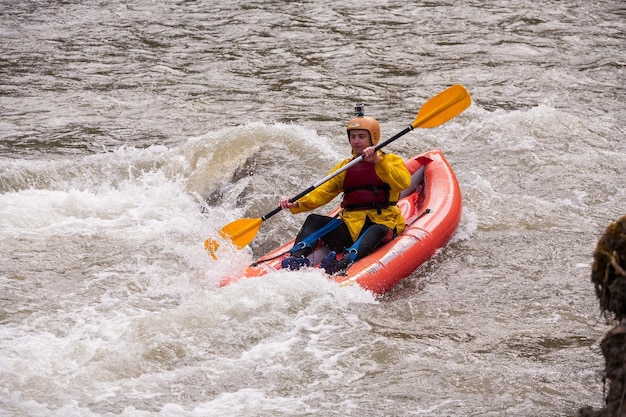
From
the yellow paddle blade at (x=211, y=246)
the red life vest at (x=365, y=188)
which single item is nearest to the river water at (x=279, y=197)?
the yellow paddle blade at (x=211, y=246)

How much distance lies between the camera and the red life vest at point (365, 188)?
5988 millimetres

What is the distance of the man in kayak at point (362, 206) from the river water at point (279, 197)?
413 millimetres

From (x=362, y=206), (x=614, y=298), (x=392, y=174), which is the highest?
(x=614, y=298)

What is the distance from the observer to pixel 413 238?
602cm

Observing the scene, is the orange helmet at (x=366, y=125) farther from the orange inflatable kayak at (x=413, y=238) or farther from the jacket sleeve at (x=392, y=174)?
the orange inflatable kayak at (x=413, y=238)

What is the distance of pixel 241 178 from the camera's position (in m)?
8.10

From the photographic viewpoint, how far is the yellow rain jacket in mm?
5898

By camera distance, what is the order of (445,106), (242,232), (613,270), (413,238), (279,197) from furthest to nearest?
1. (279,197)
2. (445,106)
3. (242,232)
4. (413,238)
5. (613,270)

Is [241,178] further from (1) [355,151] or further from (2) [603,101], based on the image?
(2) [603,101]

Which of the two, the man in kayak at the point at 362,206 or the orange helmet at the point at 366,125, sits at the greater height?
the orange helmet at the point at 366,125

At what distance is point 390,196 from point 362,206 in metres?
0.22

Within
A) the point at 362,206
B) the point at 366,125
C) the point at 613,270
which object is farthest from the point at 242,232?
the point at 613,270

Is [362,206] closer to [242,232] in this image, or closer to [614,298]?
[242,232]

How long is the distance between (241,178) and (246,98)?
8.44 feet
